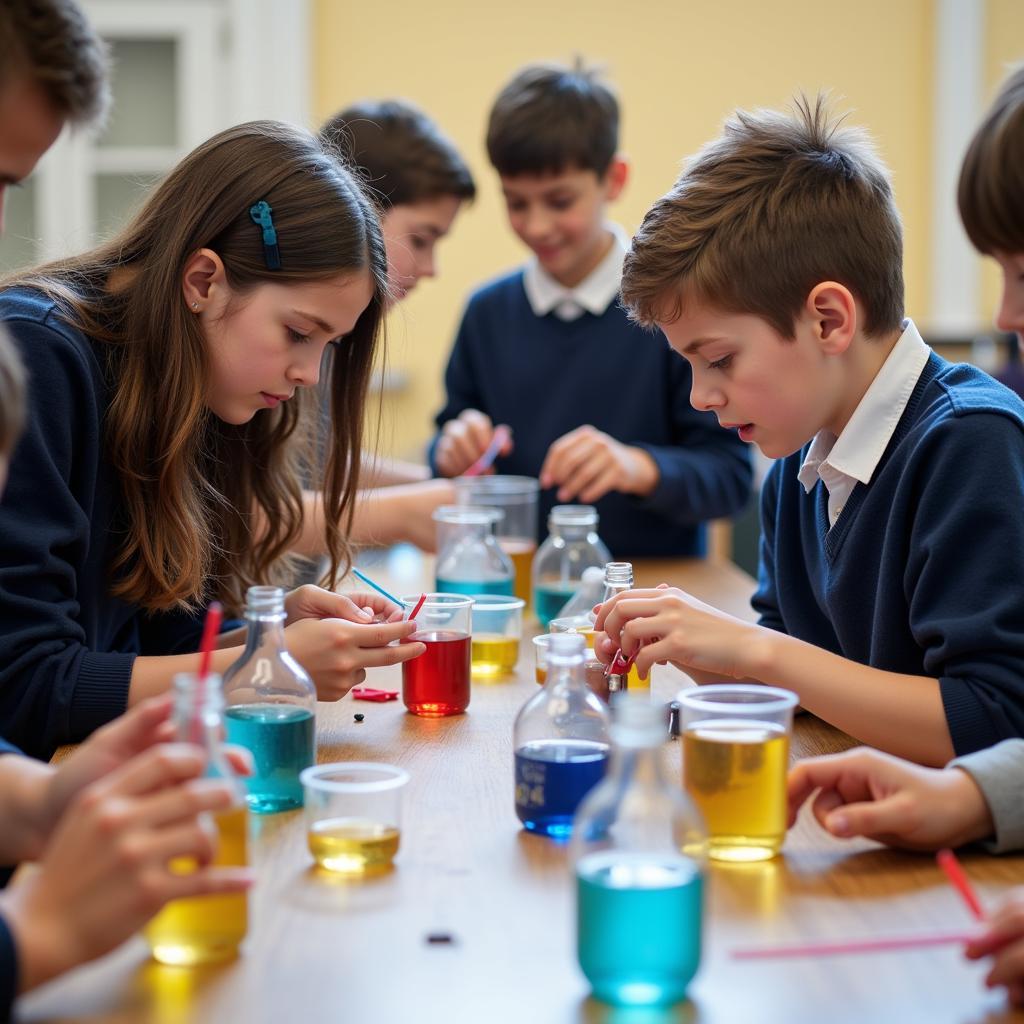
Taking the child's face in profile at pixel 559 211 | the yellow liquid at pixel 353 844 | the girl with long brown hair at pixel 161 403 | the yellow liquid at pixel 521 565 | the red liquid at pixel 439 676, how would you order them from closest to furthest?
the yellow liquid at pixel 353 844 < the girl with long brown hair at pixel 161 403 < the red liquid at pixel 439 676 < the yellow liquid at pixel 521 565 < the child's face in profile at pixel 559 211

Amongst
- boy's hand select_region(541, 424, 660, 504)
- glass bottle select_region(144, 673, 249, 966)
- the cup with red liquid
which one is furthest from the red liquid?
boy's hand select_region(541, 424, 660, 504)

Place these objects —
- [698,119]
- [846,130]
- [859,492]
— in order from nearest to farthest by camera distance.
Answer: [859,492] < [846,130] < [698,119]

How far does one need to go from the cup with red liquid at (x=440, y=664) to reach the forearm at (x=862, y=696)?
35 cm

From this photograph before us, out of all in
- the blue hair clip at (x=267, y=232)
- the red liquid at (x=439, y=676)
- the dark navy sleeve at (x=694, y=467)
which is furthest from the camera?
the dark navy sleeve at (x=694, y=467)

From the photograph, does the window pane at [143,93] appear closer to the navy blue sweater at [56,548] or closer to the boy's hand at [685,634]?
the navy blue sweater at [56,548]

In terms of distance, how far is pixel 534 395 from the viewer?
2699 mm

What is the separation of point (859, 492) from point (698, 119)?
3498 mm

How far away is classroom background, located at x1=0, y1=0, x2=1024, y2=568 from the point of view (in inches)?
178

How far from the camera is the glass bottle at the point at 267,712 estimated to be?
43.3 inches

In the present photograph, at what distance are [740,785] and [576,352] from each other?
175 centimetres

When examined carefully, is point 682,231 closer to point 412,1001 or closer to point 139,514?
point 139,514

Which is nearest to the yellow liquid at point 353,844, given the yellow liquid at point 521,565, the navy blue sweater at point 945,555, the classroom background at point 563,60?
the navy blue sweater at point 945,555

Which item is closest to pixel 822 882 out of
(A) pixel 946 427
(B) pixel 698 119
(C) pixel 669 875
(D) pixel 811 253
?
(C) pixel 669 875

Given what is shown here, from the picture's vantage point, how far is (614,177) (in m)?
2.66
